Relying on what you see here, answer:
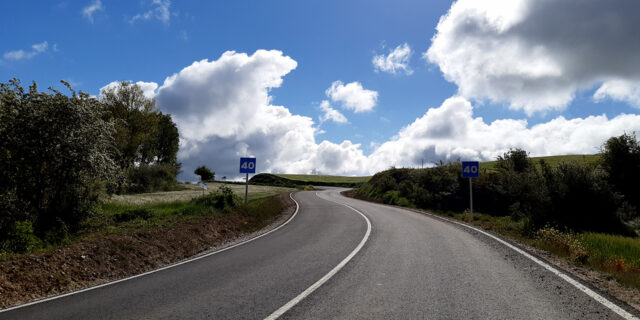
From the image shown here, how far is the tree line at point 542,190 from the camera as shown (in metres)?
16.3

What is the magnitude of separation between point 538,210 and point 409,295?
14.0 m

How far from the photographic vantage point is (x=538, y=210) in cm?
1645

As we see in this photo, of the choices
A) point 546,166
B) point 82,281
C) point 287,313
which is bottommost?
point 82,281

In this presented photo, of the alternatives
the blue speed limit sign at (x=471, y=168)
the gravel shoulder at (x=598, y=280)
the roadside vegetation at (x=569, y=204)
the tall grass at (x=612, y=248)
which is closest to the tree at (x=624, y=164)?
the roadside vegetation at (x=569, y=204)

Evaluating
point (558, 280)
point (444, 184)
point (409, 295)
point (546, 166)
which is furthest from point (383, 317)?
point (444, 184)

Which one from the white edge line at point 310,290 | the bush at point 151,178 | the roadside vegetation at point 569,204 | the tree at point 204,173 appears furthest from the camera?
the tree at point 204,173

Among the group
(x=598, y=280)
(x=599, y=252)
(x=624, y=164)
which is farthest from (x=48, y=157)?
(x=624, y=164)

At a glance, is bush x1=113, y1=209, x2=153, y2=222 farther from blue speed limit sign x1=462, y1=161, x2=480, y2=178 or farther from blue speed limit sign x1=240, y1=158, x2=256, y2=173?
blue speed limit sign x1=462, y1=161, x2=480, y2=178

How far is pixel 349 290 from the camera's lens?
19.4ft

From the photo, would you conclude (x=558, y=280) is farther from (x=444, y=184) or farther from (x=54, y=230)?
(x=444, y=184)

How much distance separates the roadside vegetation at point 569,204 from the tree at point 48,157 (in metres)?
13.8

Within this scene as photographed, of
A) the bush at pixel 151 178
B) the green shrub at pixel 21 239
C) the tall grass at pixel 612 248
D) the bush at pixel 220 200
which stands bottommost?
the tall grass at pixel 612 248

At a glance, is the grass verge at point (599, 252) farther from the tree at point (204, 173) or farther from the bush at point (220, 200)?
the tree at point (204, 173)

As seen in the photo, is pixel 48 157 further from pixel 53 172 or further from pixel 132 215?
pixel 132 215
